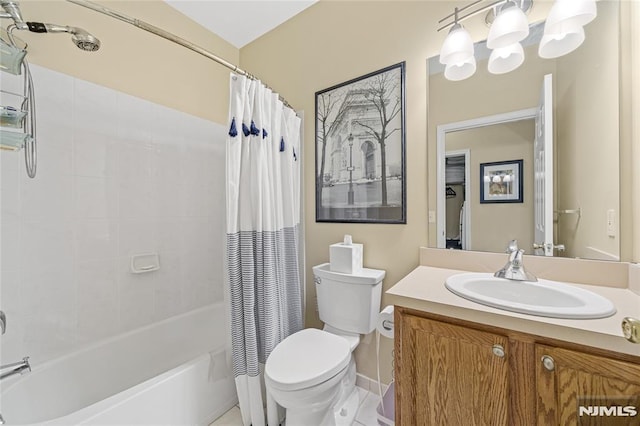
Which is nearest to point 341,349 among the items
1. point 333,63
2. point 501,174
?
point 501,174

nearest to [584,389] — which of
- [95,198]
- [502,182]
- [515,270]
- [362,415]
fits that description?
[515,270]

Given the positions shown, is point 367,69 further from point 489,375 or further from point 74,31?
point 489,375

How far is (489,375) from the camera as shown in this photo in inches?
31.8

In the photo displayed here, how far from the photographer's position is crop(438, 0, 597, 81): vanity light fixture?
1.01m

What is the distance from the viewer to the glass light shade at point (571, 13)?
969mm

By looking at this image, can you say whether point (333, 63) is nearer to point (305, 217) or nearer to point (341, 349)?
point (305, 217)

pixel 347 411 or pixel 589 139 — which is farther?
pixel 347 411

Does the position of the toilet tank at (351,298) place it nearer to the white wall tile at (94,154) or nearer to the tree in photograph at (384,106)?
the tree in photograph at (384,106)

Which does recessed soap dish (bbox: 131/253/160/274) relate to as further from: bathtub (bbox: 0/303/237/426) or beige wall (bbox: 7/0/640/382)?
beige wall (bbox: 7/0/640/382)

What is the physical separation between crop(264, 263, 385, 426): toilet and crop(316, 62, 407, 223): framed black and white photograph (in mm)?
397

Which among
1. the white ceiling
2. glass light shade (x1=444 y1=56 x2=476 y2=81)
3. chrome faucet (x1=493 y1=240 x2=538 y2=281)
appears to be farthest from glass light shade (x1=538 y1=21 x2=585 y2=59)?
the white ceiling

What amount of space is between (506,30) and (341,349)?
1.61m

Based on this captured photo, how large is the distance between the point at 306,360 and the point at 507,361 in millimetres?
808

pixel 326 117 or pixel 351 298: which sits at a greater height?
pixel 326 117
